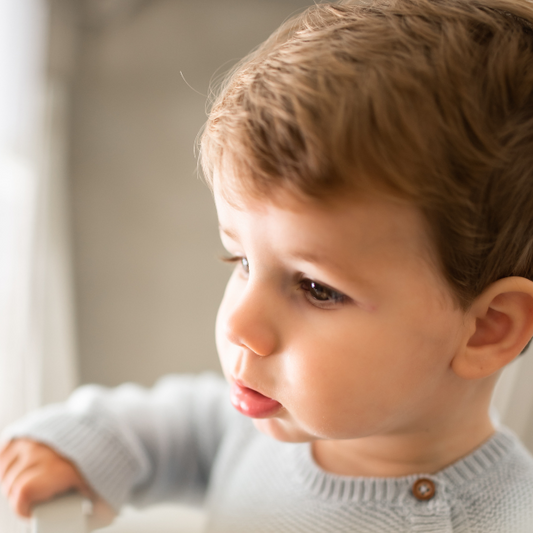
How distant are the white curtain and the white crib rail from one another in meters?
0.05

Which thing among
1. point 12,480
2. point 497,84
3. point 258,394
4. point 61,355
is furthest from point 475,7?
point 61,355

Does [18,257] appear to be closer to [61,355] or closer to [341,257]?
[61,355]

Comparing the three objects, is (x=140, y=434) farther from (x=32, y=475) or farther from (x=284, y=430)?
(x=284, y=430)

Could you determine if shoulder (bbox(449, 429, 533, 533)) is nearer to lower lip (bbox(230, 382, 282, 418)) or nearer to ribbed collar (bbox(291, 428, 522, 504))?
ribbed collar (bbox(291, 428, 522, 504))

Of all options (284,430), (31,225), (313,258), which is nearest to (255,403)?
(284,430)

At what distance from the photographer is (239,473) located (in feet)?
2.58

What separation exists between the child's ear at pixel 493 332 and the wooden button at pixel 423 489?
15 centimetres

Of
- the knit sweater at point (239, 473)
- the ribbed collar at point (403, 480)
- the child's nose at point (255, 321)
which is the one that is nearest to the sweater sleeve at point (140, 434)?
the knit sweater at point (239, 473)

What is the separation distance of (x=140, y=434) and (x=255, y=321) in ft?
1.35

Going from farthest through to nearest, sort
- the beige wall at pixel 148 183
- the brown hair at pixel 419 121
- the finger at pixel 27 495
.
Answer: the beige wall at pixel 148 183 → the finger at pixel 27 495 → the brown hair at pixel 419 121

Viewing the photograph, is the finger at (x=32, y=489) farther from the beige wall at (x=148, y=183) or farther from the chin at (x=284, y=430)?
the beige wall at (x=148, y=183)

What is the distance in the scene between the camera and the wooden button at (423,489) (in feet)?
2.02

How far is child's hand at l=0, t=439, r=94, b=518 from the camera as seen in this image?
67 cm

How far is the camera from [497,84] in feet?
1.50
